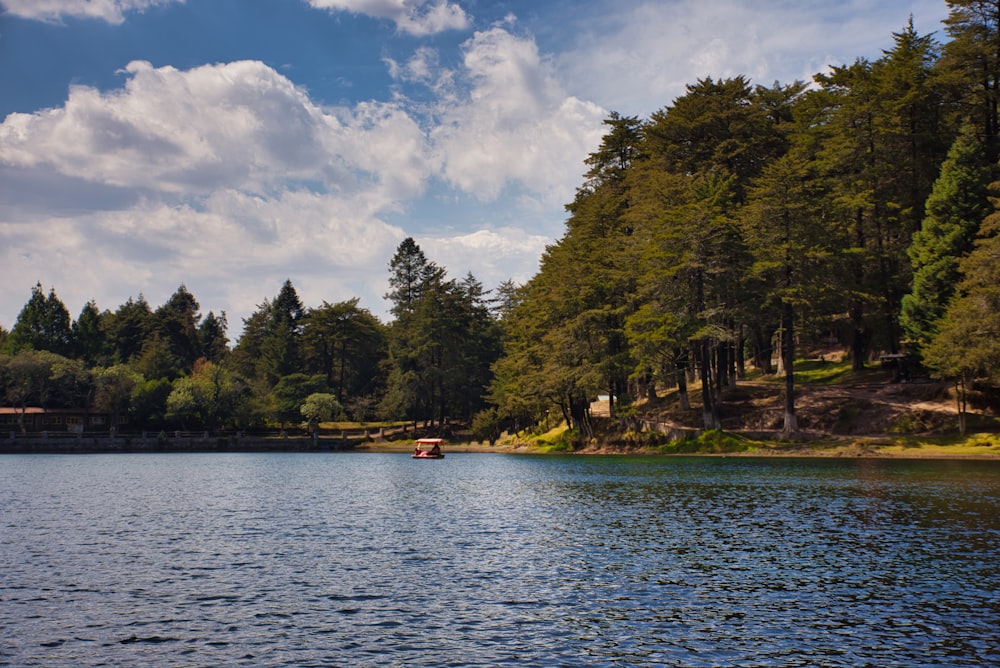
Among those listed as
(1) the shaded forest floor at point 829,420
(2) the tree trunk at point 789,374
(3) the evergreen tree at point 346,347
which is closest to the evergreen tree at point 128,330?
(3) the evergreen tree at point 346,347

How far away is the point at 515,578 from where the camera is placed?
67.4ft

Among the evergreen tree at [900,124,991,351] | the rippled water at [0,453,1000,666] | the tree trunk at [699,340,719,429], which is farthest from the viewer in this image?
the tree trunk at [699,340,719,429]

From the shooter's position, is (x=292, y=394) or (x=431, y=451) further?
(x=292, y=394)

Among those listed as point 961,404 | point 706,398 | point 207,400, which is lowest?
point 961,404

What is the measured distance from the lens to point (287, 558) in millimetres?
23719

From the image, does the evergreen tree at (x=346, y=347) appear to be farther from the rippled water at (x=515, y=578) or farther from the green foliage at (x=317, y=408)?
the rippled water at (x=515, y=578)

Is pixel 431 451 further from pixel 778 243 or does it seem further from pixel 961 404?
pixel 961 404

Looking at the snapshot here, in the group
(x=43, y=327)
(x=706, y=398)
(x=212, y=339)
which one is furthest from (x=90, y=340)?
(x=706, y=398)

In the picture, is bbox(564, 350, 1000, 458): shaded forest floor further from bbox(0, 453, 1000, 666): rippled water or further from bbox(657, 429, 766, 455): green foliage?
bbox(0, 453, 1000, 666): rippled water

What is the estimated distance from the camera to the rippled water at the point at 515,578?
1453 centimetres

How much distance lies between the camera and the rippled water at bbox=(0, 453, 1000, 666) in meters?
14.5

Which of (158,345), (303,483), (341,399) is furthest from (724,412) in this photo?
(158,345)

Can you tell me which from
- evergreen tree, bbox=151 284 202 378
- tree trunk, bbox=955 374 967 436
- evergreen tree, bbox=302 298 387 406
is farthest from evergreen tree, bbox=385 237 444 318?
tree trunk, bbox=955 374 967 436

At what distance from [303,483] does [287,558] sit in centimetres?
2904
